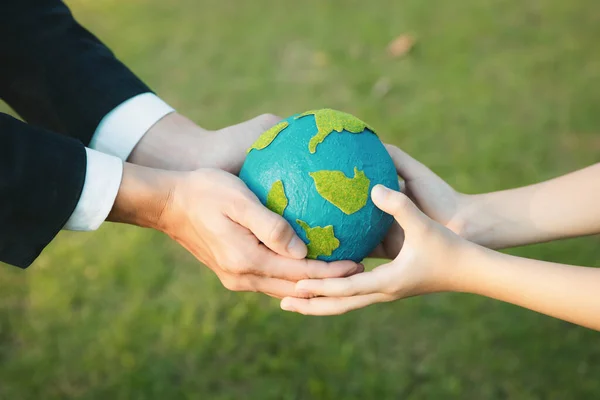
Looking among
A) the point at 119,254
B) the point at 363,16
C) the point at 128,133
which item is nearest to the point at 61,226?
the point at 128,133

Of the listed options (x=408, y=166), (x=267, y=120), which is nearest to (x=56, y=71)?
(x=267, y=120)

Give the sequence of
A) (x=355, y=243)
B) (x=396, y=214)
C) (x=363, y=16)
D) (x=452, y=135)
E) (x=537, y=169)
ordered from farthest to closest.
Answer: (x=363, y=16), (x=452, y=135), (x=537, y=169), (x=355, y=243), (x=396, y=214)

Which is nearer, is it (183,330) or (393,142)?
(183,330)

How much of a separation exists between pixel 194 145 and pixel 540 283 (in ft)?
3.72

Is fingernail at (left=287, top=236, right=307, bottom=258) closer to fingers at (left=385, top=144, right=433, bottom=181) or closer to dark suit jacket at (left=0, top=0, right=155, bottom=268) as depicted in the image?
fingers at (left=385, top=144, right=433, bottom=181)

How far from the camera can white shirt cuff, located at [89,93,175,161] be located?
1.97 metres

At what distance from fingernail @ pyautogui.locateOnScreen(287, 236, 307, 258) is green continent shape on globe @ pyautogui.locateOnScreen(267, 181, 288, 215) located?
0.26 feet

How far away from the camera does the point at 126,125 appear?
1977 mm

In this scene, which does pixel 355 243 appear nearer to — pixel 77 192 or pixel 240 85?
pixel 77 192

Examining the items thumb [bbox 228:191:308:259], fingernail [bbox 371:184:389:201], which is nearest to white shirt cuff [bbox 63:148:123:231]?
thumb [bbox 228:191:308:259]

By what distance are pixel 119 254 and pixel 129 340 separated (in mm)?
480

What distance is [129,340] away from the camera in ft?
7.93

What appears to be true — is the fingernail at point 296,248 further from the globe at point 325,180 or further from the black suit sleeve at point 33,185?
the black suit sleeve at point 33,185

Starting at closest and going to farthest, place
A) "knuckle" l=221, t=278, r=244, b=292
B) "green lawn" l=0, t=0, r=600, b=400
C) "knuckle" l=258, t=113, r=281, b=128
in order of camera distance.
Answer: "knuckle" l=221, t=278, r=244, b=292, "knuckle" l=258, t=113, r=281, b=128, "green lawn" l=0, t=0, r=600, b=400
